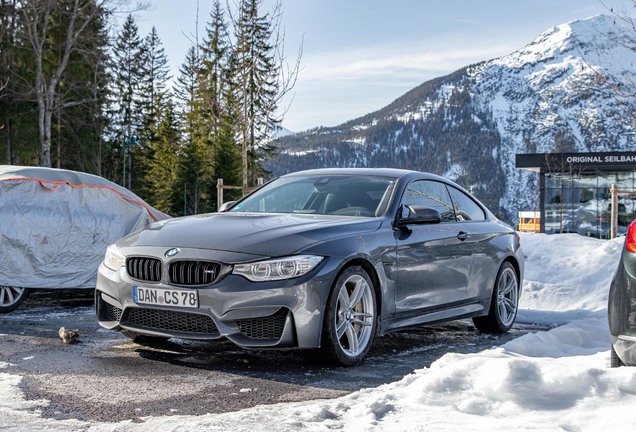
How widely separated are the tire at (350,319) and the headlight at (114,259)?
1.54m

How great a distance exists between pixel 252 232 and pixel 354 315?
0.93m

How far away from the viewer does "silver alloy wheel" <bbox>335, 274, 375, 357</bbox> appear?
17.4 feet

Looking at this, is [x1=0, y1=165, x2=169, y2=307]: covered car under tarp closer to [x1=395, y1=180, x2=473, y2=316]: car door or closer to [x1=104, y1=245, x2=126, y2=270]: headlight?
[x1=104, y1=245, x2=126, y2=270]: headlight

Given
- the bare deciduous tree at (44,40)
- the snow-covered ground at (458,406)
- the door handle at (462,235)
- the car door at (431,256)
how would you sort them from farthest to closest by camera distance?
the bare deciduous tree at (44,40), the door handle at (462,235), the car door at (431,256), the snow-covered ground at (458,406)

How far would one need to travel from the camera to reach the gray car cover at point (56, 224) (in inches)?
325

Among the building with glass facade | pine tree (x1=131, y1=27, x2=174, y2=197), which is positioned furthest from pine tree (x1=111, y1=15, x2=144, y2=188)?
the building with glass facade

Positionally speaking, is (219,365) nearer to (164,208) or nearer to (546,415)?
(546,415)

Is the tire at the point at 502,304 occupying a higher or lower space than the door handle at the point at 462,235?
lower

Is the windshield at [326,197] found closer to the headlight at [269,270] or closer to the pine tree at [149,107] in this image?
the headlight at [269,270]

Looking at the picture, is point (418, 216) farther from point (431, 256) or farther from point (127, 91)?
point (127, 91)

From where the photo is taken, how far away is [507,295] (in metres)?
7.85

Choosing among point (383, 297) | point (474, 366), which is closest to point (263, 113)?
point (383, 297)

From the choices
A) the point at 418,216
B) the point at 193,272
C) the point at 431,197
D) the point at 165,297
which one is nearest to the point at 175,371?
the point at 165,297

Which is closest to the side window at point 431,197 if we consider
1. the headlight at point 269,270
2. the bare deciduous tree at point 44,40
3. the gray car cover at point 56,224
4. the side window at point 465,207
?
the side window at point 465,207
